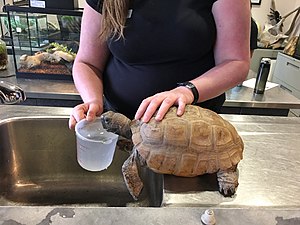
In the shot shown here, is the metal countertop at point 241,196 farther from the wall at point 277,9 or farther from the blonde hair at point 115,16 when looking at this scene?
the wall at point 277,9

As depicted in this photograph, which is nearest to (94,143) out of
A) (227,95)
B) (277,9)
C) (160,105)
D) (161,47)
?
(160,105)

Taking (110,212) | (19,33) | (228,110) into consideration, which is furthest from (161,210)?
(19,33)

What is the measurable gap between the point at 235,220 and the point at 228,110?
112 cm

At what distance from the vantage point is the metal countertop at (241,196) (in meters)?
0.52

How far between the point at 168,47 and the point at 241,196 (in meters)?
0.42

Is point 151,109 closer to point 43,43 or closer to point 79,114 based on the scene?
point 79,114

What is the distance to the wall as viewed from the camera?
12.0 ft

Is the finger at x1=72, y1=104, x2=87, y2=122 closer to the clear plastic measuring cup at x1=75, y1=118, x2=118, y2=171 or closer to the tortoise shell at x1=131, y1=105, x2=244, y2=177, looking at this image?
the clear plastic measuring cup at x1=75, y1=118, x2=118, y2=171

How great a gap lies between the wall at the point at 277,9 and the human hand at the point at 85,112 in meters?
3.39

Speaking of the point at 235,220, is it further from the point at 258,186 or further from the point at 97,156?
the point at 97,156

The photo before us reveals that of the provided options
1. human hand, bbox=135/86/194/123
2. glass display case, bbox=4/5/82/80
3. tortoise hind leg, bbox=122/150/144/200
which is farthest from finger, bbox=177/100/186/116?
glass display case, bbox=4/5/82/80

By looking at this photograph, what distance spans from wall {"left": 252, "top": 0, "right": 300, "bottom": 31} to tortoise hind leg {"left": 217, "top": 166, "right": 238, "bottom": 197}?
3.45 m

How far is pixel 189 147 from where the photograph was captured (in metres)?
0.65

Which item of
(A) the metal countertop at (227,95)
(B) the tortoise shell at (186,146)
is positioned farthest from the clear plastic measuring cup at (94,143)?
(A) the metal countertop at (227,95)
